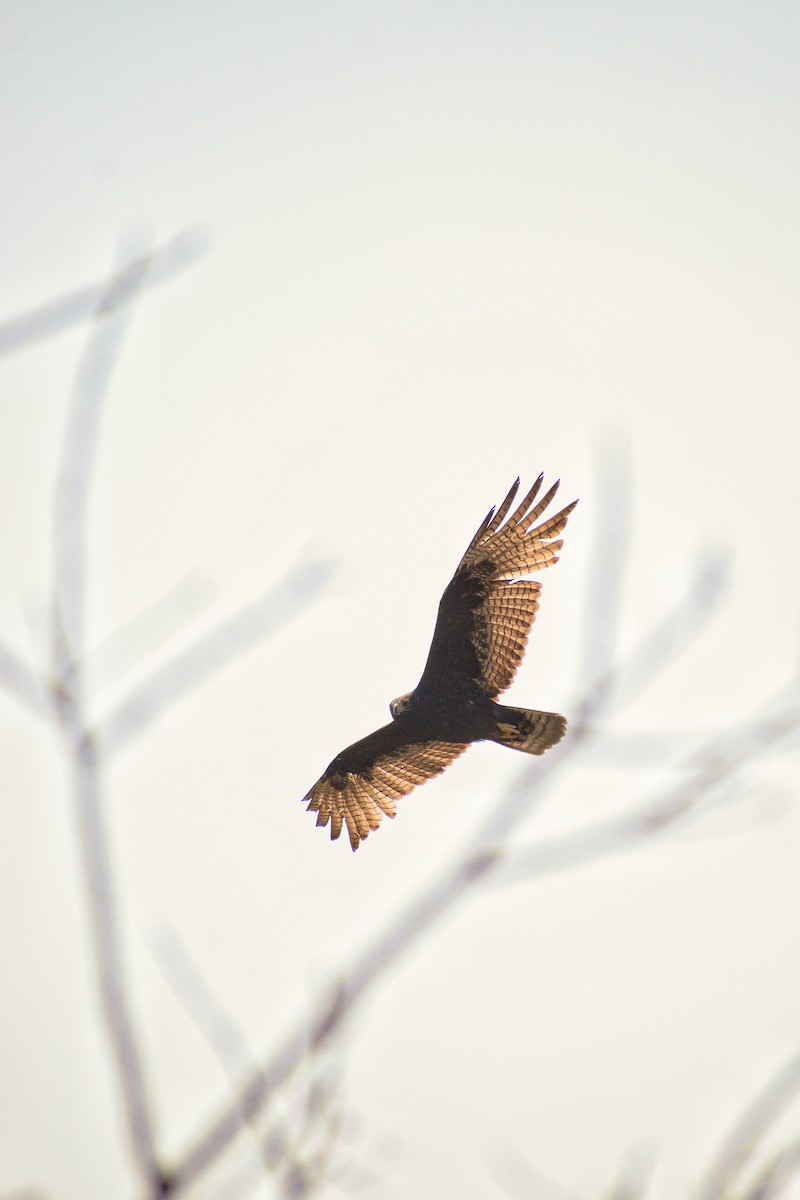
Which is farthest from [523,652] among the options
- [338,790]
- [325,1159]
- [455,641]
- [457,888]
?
[457,888]

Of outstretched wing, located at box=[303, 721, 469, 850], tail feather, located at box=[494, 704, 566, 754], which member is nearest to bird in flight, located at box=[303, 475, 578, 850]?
tail feather, located at box=[494, 704, 566, 754]

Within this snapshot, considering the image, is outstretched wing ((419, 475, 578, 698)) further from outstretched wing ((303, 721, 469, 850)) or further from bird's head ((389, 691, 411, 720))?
outstretched wing ((303, 721, 469, 850))

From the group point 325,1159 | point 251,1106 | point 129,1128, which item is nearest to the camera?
point 129,1128

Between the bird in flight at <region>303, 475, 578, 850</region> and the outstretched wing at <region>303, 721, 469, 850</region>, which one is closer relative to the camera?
the bird in flight at <region>303, 475, 578, 850</region>

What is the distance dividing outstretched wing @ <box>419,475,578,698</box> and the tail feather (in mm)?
277

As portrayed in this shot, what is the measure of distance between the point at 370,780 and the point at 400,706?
1396 mm

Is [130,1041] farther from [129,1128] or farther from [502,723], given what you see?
[502,723]

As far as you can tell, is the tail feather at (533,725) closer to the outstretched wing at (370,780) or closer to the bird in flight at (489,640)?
the bird in flight at (489,640)

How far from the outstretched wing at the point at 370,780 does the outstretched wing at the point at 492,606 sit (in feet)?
3.37

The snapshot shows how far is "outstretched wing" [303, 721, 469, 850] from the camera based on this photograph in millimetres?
9766

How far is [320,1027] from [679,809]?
87cm

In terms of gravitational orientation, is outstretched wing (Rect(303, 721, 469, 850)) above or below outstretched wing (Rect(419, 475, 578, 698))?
below

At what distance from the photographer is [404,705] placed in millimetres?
8875

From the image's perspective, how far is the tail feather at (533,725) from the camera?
28.2 feet
